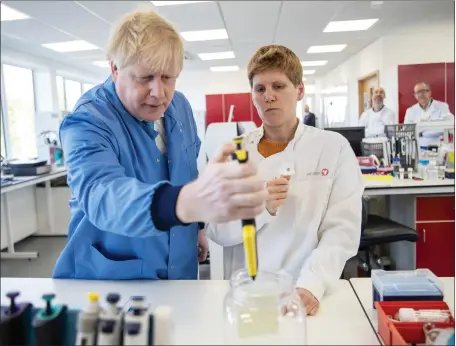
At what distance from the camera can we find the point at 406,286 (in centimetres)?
97

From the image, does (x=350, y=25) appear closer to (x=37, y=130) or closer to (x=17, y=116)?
(x=37, y=130)

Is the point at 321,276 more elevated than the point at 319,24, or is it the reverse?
Answer: the point at 319,24

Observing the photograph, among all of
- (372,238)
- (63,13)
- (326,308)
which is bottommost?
(372,238)

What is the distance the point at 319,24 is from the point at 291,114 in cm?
497

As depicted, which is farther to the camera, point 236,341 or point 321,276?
point 321,276

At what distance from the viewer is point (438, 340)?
786mm

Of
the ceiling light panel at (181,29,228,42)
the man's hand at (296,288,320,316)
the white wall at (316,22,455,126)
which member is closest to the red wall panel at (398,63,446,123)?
the white wall at (316,22,455,126)

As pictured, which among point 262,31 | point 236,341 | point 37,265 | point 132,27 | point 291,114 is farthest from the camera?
point 262,31

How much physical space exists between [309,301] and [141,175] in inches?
20.0

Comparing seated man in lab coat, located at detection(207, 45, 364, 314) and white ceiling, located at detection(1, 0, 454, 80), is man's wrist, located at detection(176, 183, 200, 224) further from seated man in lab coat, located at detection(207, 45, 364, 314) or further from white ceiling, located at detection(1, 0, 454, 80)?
white ceiling, located at detection(1, 0, 454, 80)

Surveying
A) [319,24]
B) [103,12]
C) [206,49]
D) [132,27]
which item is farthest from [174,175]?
[206,49]

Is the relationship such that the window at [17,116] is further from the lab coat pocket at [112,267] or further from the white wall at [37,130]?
the lab coat pocket at [112,267]

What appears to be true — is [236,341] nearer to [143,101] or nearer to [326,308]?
[326,308]

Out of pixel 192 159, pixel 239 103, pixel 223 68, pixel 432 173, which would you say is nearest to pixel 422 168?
pixel 432 173
